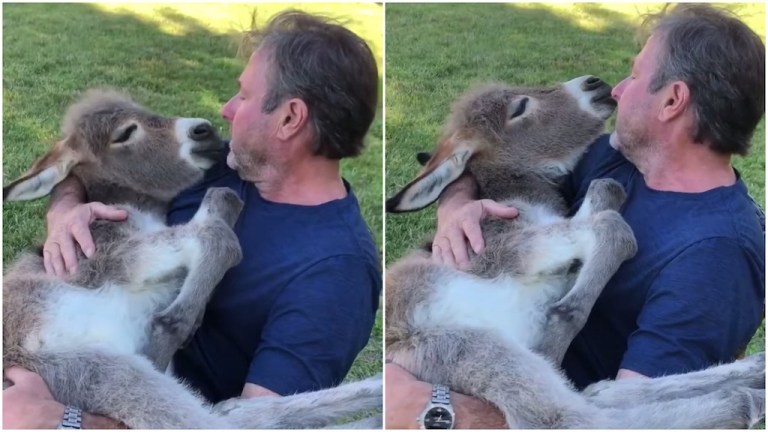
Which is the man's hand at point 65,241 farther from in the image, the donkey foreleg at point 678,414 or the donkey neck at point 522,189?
the donkey foreleg at point 678,414

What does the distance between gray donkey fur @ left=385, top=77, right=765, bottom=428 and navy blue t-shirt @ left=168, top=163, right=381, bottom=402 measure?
0.46 feet

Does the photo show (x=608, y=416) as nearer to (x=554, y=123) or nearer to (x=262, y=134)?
(x=554, y=123)

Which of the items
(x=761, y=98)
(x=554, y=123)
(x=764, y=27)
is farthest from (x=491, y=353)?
(x=764, y=27)

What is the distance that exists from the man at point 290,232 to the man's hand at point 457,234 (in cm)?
23

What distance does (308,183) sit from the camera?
2947mm

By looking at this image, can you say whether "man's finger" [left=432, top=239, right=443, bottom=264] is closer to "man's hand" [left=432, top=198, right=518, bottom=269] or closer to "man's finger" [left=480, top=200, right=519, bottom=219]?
"man's hand" [left=432, top=198, right=518, bottom=269]

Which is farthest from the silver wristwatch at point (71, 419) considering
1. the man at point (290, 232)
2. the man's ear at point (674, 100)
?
the man's ear at point (674, 100)

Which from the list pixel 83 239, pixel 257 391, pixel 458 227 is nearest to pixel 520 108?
pixel 458 227

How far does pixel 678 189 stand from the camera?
114 inches

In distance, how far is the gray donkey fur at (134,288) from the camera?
109 inches

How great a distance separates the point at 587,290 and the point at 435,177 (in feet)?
2.03

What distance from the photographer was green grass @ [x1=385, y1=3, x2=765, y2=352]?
294 cm

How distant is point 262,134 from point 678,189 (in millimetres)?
1382

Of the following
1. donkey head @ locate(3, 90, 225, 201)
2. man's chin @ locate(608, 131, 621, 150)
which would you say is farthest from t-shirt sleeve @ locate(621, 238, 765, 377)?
donkey head @ locate(3, 90, 225, 201)
